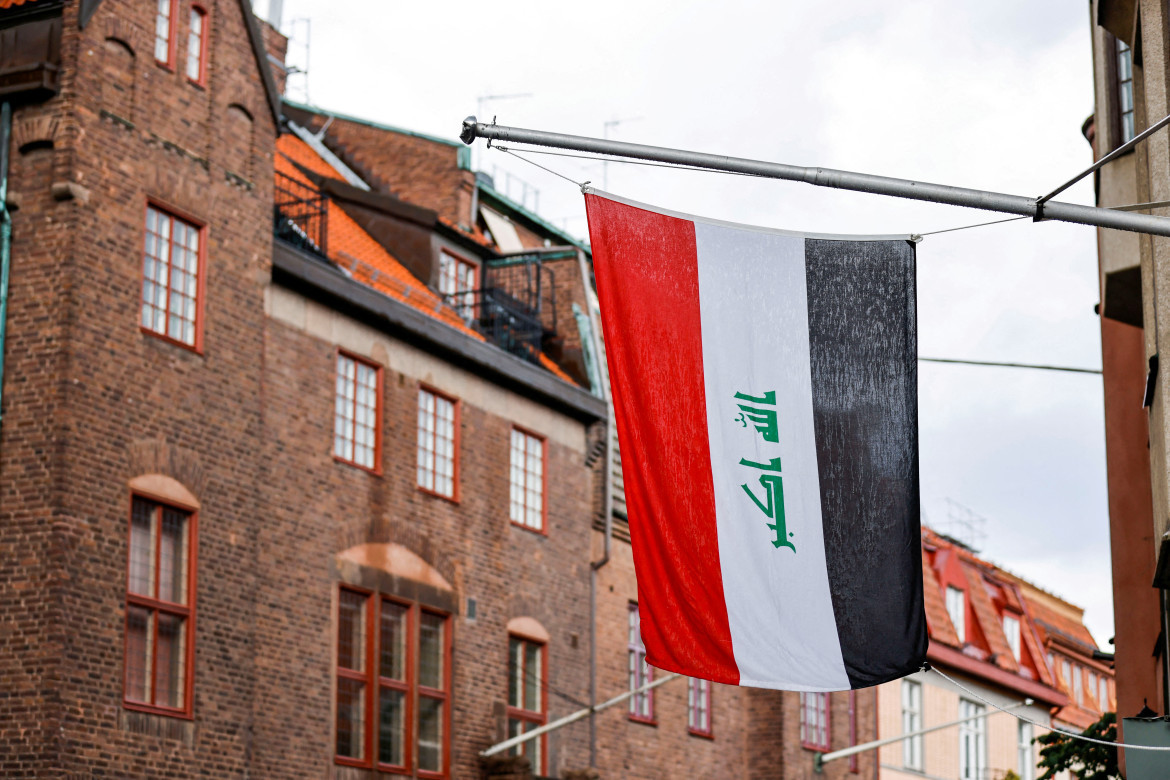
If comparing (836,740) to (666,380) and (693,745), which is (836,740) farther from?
(666,380)

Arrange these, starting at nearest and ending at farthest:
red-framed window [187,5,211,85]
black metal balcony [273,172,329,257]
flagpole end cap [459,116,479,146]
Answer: flagpole end cap [459,116,479,146] < red-framed window [187,5,211,85] < black metal balcony [273,172,329,257]

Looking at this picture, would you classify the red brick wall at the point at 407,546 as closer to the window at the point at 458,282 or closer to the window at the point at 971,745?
the window at the point at 458,282

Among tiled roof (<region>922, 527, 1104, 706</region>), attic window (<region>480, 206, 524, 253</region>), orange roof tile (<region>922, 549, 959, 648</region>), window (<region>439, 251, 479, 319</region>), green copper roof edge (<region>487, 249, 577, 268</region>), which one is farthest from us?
tiled roof (<region>922, 527, 1104, 706</region>)

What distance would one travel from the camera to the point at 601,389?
34.5 meters

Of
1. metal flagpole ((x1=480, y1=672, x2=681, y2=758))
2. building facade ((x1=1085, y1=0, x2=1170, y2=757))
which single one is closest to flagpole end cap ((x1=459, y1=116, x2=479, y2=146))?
building facade ((x1=1085, y1=0, x2=1170, y2=757))

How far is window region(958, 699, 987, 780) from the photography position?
49.7 meters

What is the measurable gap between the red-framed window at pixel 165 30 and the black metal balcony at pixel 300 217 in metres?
3.32

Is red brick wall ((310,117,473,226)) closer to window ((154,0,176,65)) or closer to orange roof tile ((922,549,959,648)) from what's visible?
window ((154,0,176,65))

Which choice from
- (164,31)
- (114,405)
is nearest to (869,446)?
(114,405)

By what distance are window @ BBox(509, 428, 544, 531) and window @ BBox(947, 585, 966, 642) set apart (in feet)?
69.1

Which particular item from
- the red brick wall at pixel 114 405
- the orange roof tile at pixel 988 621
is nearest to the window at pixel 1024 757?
the orange roof tile at pixel 988 621

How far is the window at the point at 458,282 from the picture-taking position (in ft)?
107

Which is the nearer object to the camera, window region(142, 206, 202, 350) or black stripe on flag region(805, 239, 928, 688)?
black stripe on flag region(805, 239, 928, 688)

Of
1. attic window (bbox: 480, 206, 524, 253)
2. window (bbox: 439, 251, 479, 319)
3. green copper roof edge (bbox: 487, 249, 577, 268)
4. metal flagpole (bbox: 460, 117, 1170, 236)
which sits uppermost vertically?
attic window (bbox: 480, 206, 524, 253)
